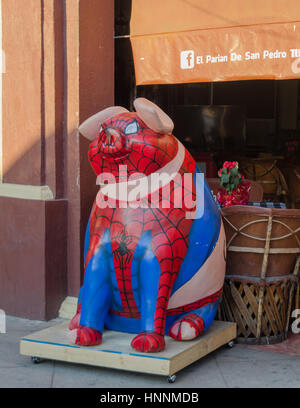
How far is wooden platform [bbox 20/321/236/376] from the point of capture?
3588 mm

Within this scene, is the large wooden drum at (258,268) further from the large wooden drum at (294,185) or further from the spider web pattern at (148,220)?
the large wooden drum at (294,185)

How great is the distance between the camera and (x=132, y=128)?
383cm

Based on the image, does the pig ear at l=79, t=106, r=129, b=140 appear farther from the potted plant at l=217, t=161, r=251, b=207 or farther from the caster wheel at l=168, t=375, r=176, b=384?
the caster wheel at l=168, t=375, r=176, b=384

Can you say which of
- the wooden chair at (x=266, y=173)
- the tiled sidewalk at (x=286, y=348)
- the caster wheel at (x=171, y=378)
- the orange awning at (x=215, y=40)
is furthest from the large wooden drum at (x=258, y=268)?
the wooden chair at (x=266, y=173)

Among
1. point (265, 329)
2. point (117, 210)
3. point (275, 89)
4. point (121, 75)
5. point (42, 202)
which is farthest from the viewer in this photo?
point (275, 89)

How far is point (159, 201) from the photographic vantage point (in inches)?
152

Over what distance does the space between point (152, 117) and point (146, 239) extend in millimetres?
762

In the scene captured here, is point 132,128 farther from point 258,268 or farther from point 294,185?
point 294,185

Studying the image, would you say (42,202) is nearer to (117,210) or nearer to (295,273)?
(117,210)

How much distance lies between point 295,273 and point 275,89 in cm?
891

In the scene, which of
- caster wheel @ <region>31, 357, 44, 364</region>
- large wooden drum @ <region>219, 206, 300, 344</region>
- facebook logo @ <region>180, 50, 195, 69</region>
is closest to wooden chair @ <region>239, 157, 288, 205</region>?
facebook logo @ <region>180, 50, 195, 69</region>

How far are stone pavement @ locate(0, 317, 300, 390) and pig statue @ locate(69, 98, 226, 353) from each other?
23cm

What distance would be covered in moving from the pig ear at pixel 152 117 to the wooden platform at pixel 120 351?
4.46 feet
